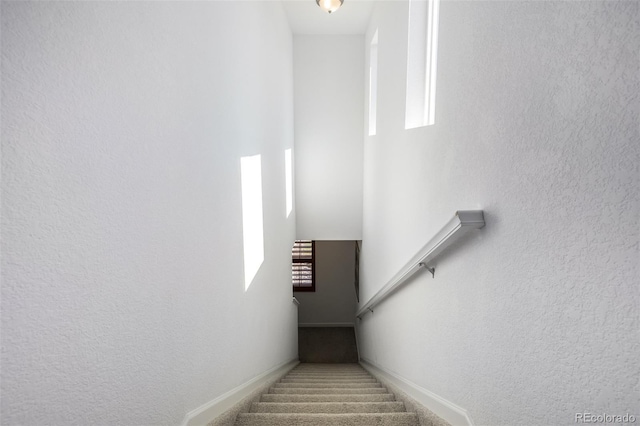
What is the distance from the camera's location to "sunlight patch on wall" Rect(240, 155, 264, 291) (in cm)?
286

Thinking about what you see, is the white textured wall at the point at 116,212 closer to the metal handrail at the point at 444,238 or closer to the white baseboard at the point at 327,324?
the metal handrail at the point at 444,238

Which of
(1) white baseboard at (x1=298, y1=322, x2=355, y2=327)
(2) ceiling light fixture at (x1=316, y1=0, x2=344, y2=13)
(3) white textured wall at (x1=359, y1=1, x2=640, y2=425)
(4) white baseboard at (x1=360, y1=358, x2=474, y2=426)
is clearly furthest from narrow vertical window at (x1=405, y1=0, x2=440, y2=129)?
(1) white baseboard at (x1=298, y1=322, x2=355, y2=327)

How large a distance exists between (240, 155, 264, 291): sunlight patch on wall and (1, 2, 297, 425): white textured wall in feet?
1.27

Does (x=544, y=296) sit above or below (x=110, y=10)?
below

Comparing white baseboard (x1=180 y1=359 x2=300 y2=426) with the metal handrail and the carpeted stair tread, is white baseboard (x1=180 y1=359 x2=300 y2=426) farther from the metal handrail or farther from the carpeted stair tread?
the metal handrail

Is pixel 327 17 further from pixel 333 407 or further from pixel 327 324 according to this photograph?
pixel 327 324

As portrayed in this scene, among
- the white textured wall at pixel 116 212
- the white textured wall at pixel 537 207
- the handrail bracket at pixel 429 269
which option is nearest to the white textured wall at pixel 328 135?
the white textured wall at pixel 116 212

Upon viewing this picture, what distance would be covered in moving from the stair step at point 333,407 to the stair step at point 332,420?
30 cm

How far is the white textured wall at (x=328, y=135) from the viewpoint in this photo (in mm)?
6109

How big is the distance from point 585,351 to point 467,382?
82 cm

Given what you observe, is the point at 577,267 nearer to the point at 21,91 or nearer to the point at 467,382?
the point at 467,382

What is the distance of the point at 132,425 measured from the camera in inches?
52.2

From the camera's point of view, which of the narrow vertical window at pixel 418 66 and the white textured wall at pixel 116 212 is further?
the narrow vertical window at pixel 418 66

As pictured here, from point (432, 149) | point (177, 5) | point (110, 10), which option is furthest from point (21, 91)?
point (432, 149)
